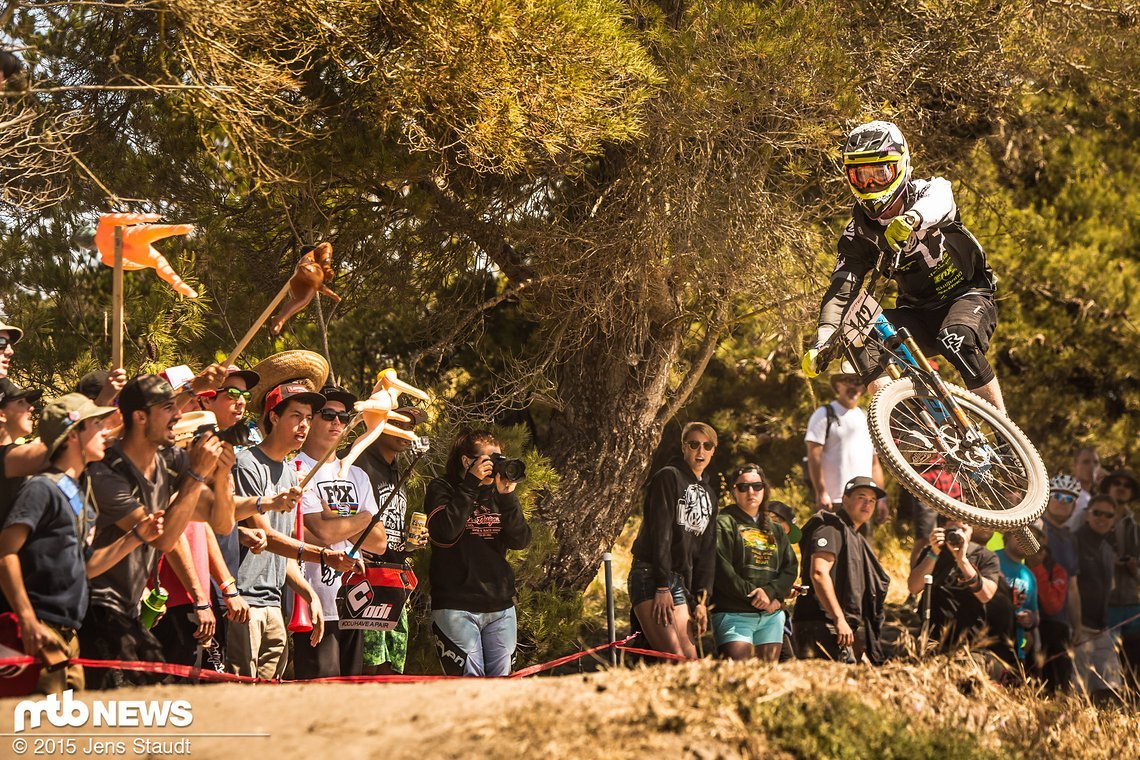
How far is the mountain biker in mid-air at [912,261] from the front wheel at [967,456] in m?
0.20

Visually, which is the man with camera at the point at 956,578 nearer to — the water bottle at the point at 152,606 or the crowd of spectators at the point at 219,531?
the crowd of spectators at the point at 219,531

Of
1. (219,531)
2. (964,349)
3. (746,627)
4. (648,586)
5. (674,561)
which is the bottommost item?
(746,627)

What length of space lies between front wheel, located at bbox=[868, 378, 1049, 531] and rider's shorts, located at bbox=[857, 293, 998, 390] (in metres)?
0.15

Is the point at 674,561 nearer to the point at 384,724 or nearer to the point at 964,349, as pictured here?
the point at 964,349

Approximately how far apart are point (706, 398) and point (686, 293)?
11.2ft

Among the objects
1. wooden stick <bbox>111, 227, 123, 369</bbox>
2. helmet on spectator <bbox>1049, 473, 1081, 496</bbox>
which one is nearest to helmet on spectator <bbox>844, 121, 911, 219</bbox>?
wooden stick <bbox>111, 227, 123, 369</bbox>

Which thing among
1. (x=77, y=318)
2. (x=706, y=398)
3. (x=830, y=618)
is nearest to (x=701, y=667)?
(x=830, y=618)

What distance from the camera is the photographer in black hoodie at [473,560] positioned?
22.2ft

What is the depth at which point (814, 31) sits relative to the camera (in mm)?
8641

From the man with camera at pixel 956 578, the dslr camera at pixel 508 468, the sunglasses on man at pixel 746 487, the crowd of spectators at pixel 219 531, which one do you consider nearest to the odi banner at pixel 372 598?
the crowd of spectators at pixel 219 531

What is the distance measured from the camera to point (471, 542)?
6895mm

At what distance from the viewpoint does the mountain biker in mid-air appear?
250 inches

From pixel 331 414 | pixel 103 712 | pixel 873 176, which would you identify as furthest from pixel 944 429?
pixel 103 712

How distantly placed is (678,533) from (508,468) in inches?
56.1
